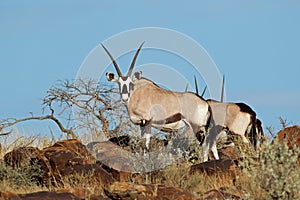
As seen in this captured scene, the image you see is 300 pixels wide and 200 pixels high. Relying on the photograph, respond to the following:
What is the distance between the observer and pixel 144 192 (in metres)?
8.55

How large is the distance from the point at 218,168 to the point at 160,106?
17.2 feet

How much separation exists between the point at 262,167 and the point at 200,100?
25.8 ft

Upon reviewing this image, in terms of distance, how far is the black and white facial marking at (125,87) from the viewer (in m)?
15.4

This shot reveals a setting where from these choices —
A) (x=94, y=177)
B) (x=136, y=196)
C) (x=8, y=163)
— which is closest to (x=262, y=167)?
(x=136, y=196)

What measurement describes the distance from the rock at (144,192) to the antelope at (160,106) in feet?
21.7

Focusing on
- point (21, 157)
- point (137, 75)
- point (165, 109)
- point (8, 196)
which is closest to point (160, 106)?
point (165, 109)

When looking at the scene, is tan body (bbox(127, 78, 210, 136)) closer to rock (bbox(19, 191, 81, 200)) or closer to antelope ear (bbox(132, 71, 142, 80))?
antelope ear (bbox(132, 71, 142, 80))

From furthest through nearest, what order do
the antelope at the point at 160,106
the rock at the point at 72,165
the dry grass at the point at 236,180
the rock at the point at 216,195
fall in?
the antelope at the point at 160,106 → the rock at the point at 72,165 → the rock at the point at 216,195 → the dry grass at the point at 236,180

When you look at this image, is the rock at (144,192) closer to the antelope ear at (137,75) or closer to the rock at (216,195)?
the rock at (216,195)

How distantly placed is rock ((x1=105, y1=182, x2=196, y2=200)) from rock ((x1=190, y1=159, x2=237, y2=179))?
6.54ft

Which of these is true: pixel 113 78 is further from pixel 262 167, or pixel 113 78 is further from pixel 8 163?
pixel 262 167

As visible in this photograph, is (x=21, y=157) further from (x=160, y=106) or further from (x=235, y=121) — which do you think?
(x=235, y=121)

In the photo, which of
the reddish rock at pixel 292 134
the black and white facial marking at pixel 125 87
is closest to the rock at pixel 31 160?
the black and white facial marking at pixel 125 87

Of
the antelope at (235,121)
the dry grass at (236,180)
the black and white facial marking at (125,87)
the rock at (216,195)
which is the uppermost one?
the black and white facial marking at (125,87)
